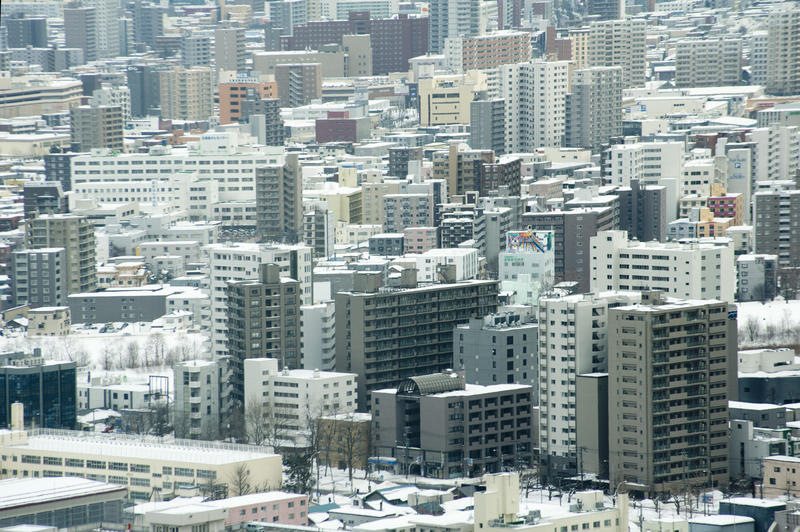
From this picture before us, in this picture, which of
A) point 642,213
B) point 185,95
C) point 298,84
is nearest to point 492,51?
point 298,84

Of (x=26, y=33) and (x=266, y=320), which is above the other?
(x=26, y=33)

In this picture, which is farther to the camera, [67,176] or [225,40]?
[225,40]

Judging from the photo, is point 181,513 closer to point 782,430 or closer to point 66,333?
point 782,430

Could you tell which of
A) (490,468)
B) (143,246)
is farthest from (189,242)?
(490,468)

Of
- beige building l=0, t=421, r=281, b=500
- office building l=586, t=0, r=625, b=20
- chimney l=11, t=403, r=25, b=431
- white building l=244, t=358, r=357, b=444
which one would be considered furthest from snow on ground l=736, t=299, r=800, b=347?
office building l=586, t=0, r=625, b=20

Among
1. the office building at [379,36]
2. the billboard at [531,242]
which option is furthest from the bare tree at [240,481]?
the office building at [379,36]

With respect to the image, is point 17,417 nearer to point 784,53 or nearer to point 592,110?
point 592,110

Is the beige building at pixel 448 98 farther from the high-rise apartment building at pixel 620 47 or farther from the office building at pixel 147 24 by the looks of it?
the office building at pixel 147 24

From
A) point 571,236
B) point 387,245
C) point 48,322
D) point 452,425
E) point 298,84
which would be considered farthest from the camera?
point 298,84

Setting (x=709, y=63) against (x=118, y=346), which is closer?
(x=118, y=346)
